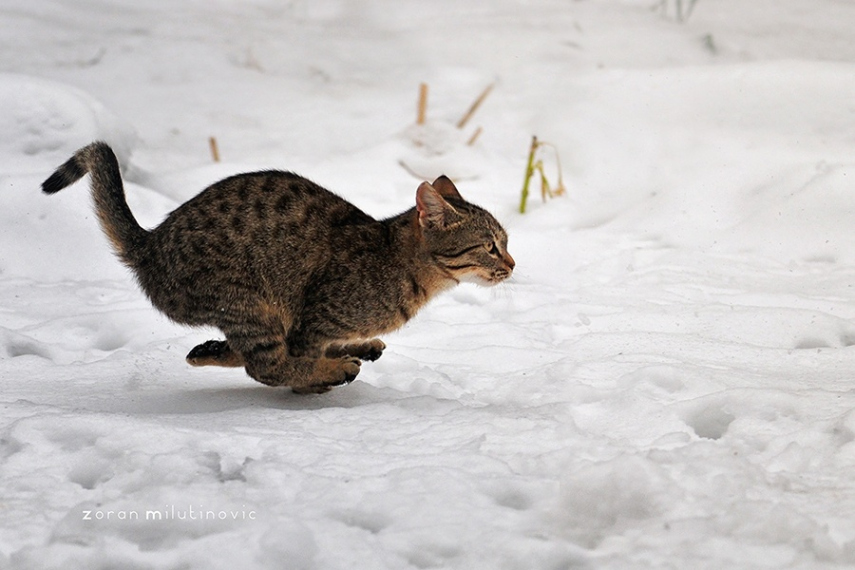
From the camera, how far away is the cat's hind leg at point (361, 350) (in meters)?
4.11

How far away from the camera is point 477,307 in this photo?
16.6 ft

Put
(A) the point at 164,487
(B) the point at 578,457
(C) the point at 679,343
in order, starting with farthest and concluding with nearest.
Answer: (C) the point at 679,343, (B) the point at 578,457, (A) the point at 164,487

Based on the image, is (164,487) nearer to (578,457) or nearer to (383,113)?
(578,457)

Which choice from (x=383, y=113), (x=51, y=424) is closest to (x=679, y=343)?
(x=51, y=424)

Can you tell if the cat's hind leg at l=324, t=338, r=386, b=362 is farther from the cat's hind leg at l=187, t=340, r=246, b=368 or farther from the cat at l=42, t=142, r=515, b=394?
the cat's hind leg at l=187, t=340, r=246, b=368

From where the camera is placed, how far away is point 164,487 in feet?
8.87

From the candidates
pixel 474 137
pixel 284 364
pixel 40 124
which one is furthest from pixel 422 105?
pixel 284 364

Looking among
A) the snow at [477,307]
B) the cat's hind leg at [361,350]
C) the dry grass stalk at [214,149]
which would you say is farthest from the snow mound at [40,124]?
the cat's hind leg at [361,350]

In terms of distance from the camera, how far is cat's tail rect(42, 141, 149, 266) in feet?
12.7

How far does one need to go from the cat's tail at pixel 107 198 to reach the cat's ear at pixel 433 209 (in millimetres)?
1157

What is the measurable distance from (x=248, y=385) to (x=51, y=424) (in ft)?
3.78

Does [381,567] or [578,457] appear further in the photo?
[578,457]

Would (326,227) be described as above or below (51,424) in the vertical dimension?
above

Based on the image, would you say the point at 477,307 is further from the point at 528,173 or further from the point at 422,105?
the point at 422,105
